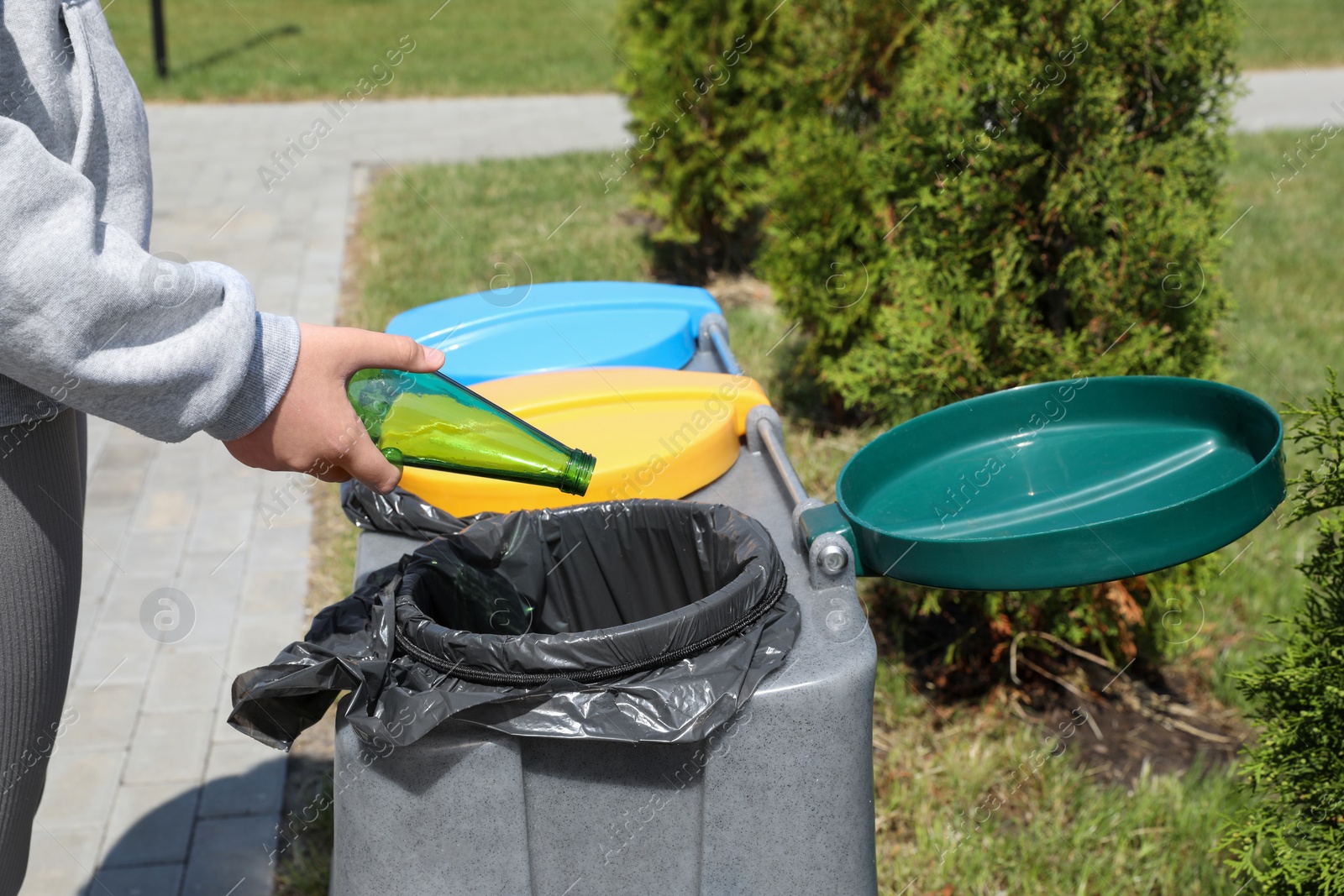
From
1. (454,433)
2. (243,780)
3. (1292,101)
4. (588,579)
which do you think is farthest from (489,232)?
(1292,101)

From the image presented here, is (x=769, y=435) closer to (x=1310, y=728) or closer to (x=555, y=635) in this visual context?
(x=555, y=635)

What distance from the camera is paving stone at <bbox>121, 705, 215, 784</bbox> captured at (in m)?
2.82

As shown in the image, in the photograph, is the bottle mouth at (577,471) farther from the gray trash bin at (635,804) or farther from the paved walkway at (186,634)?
the paved walkway at (186,634)

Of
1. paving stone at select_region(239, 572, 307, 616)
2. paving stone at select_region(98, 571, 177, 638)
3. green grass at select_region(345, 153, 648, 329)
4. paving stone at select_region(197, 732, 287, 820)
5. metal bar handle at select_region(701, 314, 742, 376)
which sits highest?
metal bar handle at select_region(701, 314, 742, 376)

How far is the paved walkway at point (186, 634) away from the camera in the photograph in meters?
2.58

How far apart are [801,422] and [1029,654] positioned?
5.24 ft

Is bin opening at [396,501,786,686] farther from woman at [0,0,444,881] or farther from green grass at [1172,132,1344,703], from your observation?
green grass at [1172,132,1344,703]

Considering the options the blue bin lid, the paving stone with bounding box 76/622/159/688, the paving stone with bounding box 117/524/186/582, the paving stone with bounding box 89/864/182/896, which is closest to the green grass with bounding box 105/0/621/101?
the paving stone with bounding box 117/524/186/582

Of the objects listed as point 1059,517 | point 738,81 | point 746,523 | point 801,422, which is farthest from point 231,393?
point 738,81

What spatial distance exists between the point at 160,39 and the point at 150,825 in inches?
358

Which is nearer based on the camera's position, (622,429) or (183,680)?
(622,429)

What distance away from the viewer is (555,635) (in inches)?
57.0

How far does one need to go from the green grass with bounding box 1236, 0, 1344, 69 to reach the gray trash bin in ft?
36.5

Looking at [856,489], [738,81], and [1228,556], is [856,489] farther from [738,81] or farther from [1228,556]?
[738,81]
